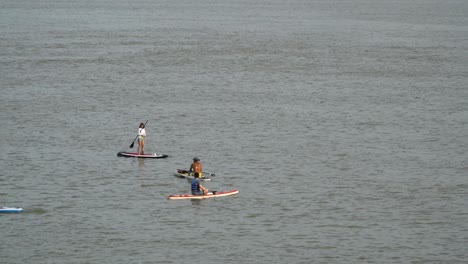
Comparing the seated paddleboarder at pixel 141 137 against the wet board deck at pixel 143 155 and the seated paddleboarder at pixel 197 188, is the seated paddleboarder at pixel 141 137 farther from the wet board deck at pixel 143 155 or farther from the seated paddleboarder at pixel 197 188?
the seated paddleboarder at pixel 197 188

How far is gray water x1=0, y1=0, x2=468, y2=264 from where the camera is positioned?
108 ft

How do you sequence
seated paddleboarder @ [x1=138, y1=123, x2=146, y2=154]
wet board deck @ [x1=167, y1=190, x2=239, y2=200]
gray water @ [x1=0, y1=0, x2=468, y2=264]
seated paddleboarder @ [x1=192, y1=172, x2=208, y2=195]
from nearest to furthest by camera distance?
gray water @ [x1=0, y1=0, x2=468, y2=264], seated paddleboarder @ [x1=192, y1=172, x2=208, y2=195], wet board deck @ [x1=167, y1=190, x2=239, y2=200], seated paddleboarder @ [x1=138, y1=123, x2=146, y2=154]

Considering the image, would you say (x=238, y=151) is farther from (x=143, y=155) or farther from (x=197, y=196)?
(x=197, y=196)

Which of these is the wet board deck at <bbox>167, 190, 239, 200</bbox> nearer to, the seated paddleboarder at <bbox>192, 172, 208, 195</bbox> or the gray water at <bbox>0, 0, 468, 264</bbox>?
the seated paddleboarder at <bbox>192, 172, 208, 195</bbox>

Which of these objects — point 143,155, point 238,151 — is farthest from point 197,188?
point 238,151

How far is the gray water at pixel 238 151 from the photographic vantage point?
108 feet

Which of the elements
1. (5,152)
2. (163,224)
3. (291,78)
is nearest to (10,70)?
(291,78)

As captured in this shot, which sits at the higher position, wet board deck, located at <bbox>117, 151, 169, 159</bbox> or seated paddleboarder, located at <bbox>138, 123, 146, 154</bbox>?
seated paddleboarder, located at <bbox>138, 123, 146, 154</bbox>

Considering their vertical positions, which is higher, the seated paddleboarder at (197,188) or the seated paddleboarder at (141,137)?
the seated paddleboarder at (141,137)

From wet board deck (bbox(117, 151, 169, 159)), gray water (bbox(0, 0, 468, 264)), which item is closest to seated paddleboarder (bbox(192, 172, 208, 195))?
gray water (bbox(0, 0, 468, 264))

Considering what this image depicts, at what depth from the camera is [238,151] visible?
46.1m

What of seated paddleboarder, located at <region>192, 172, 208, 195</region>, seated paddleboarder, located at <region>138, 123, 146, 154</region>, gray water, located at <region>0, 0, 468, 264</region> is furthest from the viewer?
seated paddleboarder, located at <region>138, 123, 146, 154</region>

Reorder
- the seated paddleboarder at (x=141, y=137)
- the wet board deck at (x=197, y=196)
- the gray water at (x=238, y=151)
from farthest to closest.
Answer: the seated paddleboarder at (x=141, y=137)
the wet board deck at (x=197, y=196)
the gray water at (x=238, y=151)

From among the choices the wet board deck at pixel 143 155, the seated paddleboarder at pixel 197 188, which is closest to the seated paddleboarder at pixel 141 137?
the wet board deck at pixel 143 155
